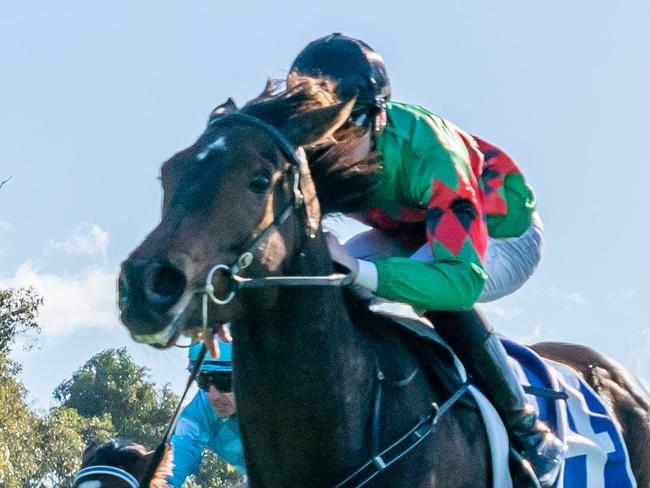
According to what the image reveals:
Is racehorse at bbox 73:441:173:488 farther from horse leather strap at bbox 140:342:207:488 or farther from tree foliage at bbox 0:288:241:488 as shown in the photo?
tree foliage at bbox 0:288:241:488

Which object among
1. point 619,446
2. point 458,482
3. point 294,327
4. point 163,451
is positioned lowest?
point 619,446

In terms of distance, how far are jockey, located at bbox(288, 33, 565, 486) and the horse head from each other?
37cm

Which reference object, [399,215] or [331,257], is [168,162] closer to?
[331,257]

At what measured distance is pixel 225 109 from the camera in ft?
17.4

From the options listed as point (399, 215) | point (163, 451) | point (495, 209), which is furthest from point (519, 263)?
point (163, 451)

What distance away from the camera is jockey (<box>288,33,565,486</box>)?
5.30m

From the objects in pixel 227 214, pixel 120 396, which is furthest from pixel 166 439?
pixel 120 396

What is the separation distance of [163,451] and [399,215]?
1.49m

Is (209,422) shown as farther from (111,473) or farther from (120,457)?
(111,473)

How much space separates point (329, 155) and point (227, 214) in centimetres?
89

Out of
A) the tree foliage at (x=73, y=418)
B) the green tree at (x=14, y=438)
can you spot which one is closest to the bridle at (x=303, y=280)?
the tree foliage at (x=73, y=418)

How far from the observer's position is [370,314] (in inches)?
218

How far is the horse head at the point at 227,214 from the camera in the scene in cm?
443

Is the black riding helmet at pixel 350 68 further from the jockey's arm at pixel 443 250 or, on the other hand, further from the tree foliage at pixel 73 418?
the tree foliage at pixel 73 418
